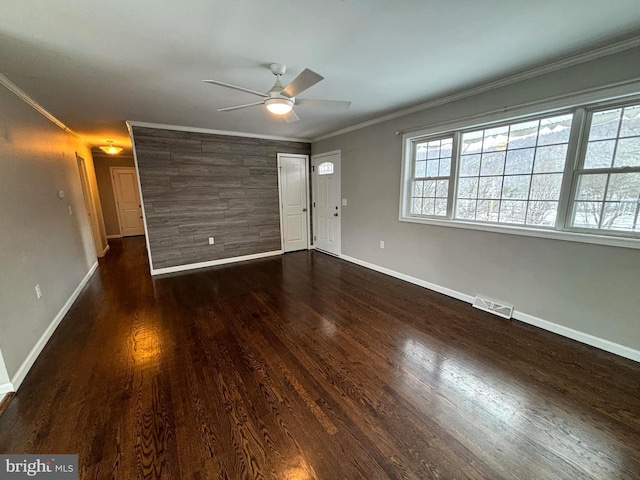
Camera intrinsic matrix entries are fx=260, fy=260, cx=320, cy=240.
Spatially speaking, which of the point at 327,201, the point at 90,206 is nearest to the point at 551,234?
the point at 327,201

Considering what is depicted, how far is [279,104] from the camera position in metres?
2.32

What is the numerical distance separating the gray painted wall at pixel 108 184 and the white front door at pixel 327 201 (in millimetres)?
6098

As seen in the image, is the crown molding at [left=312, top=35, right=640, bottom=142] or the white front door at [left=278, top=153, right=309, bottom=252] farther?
the white front door at [left=278, top=153, right=309, bottom=252]

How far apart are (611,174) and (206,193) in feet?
16.8

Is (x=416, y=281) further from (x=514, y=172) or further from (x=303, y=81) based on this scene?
(x=303, y=81)

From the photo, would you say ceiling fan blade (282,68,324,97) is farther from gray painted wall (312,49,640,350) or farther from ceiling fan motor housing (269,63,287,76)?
gray painted wall (312,49,640,350)

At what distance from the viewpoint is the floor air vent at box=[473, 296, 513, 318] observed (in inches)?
111

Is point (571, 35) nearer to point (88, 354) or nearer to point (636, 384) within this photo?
point (636, 384)

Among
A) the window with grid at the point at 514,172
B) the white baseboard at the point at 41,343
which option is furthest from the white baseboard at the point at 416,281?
the white baseboard at the point at 41,343

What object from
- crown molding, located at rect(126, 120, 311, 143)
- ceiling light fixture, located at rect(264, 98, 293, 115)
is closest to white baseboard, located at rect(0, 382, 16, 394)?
ceiling light fixture, located at rect(264, 98, 293, 115)

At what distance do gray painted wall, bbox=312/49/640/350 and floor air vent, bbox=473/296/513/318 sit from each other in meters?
0.09

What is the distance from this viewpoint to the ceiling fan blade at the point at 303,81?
6.02ft

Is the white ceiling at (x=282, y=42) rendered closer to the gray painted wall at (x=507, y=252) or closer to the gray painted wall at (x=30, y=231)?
the gray painted wall at (x=507, y=252)

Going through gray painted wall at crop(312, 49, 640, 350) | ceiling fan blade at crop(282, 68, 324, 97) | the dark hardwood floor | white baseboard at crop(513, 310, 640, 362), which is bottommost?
the dark hardwood floor
